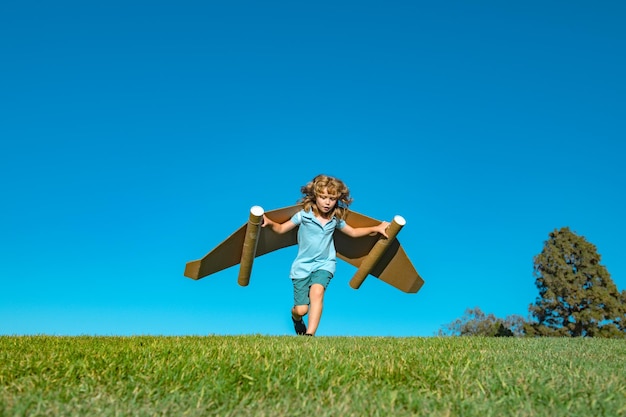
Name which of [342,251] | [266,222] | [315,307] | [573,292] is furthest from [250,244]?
[573,292]

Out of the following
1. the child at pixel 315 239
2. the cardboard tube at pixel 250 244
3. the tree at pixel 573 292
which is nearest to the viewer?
the cardboard tube at pixel 250 244

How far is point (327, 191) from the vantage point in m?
9.08

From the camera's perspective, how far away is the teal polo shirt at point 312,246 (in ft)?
29.5

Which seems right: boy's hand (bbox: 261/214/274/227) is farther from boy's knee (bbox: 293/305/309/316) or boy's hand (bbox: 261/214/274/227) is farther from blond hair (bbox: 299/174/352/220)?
boy's knee (bbox: 293/305/309/316)

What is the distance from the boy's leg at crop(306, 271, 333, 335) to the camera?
877 centimetres

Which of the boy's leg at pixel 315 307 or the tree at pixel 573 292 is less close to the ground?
the tree at pixel 573 292

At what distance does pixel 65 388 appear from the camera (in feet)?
10.3

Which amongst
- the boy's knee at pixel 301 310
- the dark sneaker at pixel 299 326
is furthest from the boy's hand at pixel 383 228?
the dark sneaker at pixel 299 326

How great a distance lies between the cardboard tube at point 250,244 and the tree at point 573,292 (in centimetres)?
1614

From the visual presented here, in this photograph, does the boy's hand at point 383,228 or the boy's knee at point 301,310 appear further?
the boy's hand at point 383,228

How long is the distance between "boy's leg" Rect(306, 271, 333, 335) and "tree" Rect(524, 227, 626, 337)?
15.9 metres

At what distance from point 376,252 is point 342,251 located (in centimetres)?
68

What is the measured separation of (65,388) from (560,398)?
262 centimetres

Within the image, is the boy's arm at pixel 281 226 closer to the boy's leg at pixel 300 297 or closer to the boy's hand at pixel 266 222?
the boy's hand at pixel 266 222
